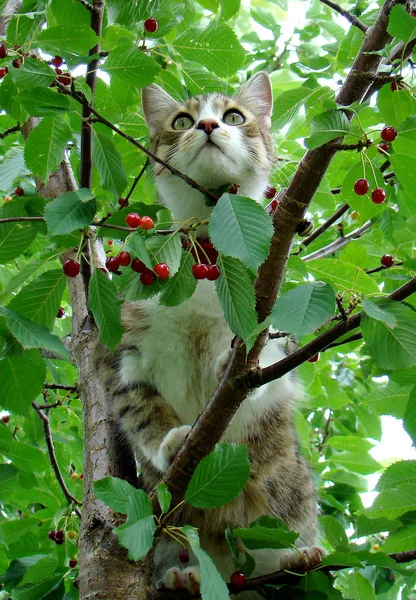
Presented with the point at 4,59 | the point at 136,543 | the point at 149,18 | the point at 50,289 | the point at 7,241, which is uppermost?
the point at 149,18

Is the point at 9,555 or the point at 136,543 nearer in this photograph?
the point at 136,543

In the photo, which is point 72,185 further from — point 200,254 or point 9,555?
point 9,555

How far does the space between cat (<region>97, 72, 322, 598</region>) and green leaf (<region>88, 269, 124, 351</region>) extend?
0.76 meters

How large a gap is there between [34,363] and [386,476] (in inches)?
55.1

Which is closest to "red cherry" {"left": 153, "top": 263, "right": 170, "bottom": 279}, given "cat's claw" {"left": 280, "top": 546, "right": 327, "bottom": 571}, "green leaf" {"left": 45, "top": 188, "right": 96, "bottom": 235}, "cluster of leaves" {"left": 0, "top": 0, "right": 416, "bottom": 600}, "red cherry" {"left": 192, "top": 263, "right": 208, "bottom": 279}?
"cluster of leaves" {"left": 0, "top": 0, "right": 416, "bottom": 600}

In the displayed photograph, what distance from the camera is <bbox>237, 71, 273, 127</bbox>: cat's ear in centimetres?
411

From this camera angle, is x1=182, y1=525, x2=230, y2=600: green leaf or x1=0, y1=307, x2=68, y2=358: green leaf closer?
x1=182, y1=525, x2=230, y2=600: green leaf

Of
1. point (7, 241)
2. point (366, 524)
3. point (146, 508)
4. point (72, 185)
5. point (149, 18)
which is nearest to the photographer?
point (146, 508)

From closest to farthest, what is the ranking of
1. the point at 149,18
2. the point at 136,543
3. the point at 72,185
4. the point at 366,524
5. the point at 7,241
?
1. the point at 136,543
2. the point at 366,524
3. the point at 7,241
4. the point at 149,18
5. the point at 72,185

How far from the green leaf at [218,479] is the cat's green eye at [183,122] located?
2.19 metres

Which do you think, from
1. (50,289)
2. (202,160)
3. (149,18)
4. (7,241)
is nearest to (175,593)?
(50,289)

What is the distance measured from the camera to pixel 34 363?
2387 mm

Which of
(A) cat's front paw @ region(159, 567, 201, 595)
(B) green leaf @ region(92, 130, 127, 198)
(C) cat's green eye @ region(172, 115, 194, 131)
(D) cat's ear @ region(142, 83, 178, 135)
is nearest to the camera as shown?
(B) green leaf @ region(92, 130, 127, 198)

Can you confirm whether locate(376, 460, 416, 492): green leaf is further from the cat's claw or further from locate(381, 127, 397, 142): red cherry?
locate(381, 127, 397, 142): red cherry
